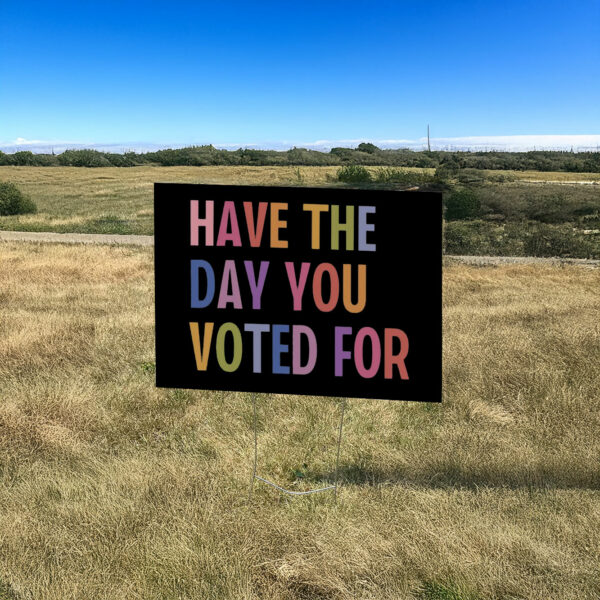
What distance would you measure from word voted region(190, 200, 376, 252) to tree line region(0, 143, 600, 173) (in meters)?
45.9

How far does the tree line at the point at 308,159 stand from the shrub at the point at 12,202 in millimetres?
26380

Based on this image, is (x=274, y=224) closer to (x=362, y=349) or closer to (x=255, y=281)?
(x=255, y=281)

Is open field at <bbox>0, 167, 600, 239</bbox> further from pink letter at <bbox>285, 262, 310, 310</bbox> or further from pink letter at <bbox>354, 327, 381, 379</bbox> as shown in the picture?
pink letter at <bbox>354, 327, 381, 379</bbox>

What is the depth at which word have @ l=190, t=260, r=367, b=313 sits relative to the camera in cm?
378

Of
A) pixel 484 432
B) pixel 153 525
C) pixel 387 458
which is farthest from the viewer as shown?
pixel 484 432

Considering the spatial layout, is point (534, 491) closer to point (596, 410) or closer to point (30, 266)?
point (596, 410)

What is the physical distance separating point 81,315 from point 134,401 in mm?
4200

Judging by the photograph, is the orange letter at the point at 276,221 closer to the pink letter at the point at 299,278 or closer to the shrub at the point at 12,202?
the pink letter at the point at 299,278

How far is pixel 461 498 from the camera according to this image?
397cm

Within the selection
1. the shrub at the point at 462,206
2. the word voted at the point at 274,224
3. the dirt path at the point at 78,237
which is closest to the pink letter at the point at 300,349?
the word voted at the point at 274,224

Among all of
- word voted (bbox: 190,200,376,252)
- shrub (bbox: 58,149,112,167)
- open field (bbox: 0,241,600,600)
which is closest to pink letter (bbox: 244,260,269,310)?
word voted (bbox: 190,200,376,252)

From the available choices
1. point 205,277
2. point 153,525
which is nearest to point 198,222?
Result: point 205,277

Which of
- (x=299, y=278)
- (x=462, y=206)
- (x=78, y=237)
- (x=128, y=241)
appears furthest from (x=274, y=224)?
(x=462, y=206)

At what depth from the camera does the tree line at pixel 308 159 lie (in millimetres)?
58056
